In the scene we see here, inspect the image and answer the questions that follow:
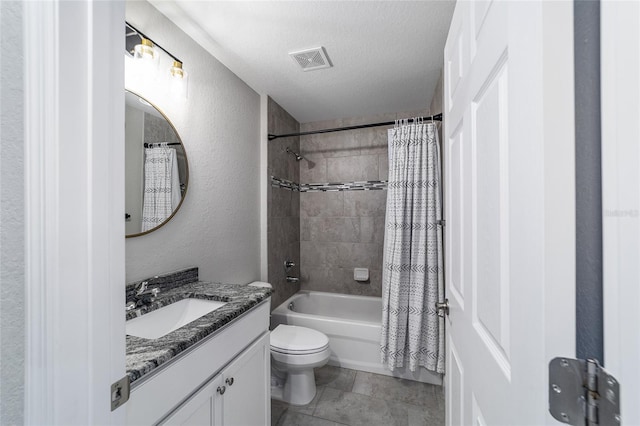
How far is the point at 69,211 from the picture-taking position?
44 centimetres

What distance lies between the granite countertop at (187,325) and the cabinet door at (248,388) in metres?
0.24

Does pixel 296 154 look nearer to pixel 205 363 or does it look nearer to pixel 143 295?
pixel 143 295

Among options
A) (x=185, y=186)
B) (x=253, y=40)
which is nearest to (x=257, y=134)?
(x=253, y=40)

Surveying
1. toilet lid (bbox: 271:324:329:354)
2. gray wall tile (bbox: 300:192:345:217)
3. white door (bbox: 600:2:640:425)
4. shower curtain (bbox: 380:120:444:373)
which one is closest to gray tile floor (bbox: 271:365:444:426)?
shower curtain (bbox: 380:120:444:373)

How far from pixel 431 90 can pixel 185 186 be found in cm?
222

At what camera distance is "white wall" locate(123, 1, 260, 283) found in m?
1.43

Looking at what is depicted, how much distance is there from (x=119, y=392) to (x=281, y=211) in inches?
88.0

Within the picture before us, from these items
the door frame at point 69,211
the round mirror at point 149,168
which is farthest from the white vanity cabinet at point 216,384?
the round mirror at point 149,168

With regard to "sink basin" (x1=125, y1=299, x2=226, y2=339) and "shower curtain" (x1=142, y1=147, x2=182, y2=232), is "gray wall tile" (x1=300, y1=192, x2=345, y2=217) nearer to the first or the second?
"shower curtain" (x1=142, y1=147, x2=182, y2=232)

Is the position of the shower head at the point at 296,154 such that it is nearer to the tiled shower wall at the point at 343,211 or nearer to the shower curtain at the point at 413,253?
the tiled shower wall at the point at 343,211

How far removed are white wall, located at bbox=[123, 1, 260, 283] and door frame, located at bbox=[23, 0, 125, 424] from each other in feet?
3.23

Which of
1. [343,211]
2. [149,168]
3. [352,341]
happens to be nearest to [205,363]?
[149,168]

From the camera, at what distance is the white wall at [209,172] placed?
143 cm

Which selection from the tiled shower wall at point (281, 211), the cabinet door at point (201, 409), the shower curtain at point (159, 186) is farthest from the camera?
the tiled shower wall at point (281, 211)
